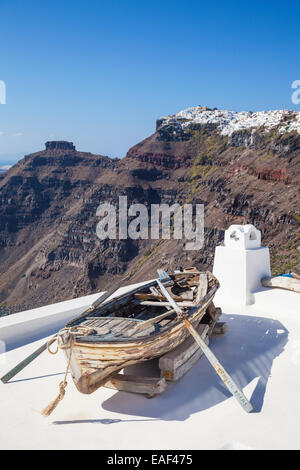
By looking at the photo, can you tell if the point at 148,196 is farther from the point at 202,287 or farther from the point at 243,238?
the point at 202,287

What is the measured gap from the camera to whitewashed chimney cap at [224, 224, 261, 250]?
596 cm

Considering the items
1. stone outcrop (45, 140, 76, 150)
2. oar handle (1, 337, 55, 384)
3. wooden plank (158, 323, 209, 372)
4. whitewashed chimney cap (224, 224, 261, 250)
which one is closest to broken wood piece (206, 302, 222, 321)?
wooden plank (158, 323, 209, 372)

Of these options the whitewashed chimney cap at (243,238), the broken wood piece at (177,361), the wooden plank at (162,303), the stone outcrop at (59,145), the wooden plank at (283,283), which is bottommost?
the broken wood piece at (177,361)

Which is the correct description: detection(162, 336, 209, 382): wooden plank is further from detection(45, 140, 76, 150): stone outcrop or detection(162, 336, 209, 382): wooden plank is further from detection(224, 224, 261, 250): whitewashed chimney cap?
detection(45, 140, 76, 150): stone outcrop

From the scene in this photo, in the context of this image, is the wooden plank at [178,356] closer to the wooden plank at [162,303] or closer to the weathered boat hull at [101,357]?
the weathered boat hull at [101,357]

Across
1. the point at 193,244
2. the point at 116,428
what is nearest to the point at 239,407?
the point at 116,428

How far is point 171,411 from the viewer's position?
10.3ft

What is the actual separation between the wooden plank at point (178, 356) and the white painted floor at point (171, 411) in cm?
18

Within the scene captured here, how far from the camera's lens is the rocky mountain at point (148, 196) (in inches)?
1601

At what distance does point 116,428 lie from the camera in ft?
9.59

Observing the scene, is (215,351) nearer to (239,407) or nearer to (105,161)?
(239,407)

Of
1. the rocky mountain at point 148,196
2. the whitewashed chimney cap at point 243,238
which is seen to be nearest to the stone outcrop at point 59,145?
the rocky mountain at point 148,196

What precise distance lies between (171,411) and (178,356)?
53cm

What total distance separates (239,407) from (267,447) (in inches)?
21.9
